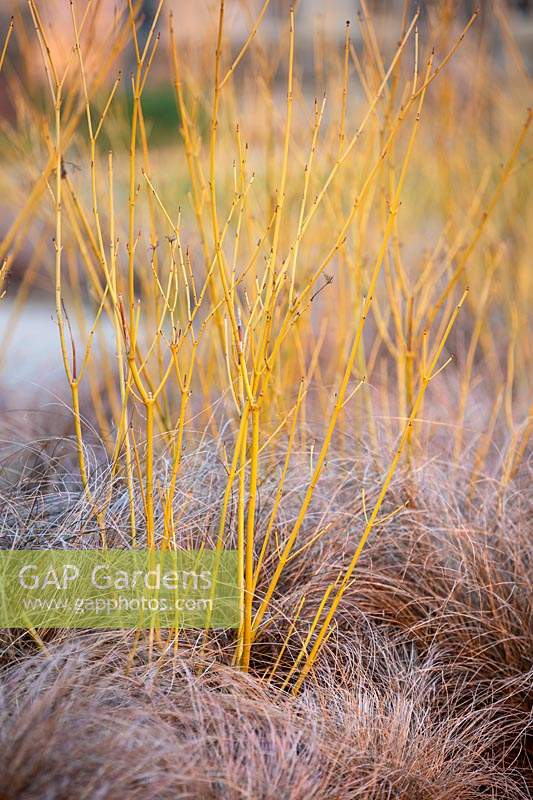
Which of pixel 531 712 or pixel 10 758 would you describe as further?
pixel 531 712

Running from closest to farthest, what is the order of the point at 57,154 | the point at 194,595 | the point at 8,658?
the point at 57,154
the point at 8,658
the point at 194,595

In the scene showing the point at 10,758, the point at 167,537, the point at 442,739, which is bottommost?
the point at 442,739

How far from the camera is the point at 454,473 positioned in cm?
239

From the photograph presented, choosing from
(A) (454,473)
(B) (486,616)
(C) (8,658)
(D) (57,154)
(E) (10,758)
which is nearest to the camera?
(E) (10,758)

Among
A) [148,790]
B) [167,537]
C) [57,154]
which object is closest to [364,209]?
[57,154]

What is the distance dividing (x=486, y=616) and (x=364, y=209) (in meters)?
1.08

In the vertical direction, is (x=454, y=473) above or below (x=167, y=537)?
below

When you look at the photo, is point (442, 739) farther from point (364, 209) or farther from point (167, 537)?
point (364, 209)
